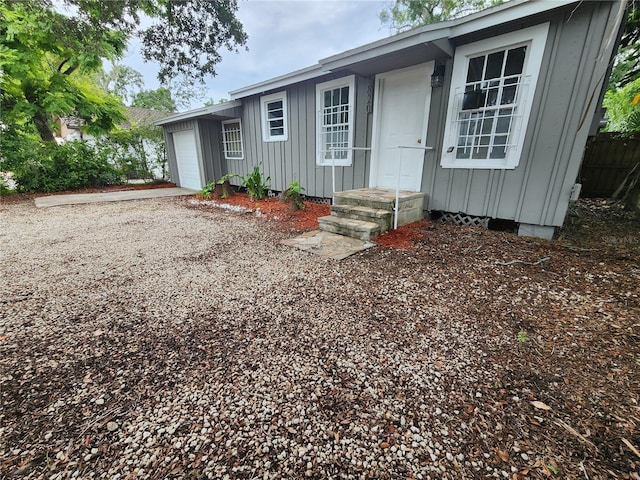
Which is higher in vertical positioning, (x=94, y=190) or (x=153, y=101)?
(x=153, y=101)

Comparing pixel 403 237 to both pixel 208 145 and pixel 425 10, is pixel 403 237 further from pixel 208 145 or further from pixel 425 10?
pixel 425 10

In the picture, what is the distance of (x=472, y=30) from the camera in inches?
138

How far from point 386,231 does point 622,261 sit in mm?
2562

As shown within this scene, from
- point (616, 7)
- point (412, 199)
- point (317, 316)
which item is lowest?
point (317, 316)

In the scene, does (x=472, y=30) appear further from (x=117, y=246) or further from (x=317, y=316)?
(x=117, y=246)

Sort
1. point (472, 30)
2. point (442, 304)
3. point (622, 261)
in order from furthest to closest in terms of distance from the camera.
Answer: point (472, 30) → point (622, 261) → point (442, 304)

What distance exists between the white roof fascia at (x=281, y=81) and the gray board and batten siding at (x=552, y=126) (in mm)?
2586

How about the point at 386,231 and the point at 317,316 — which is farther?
the point at 386,231

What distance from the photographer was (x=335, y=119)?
569 cm

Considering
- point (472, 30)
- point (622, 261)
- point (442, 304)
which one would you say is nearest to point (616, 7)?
point (472, 30)

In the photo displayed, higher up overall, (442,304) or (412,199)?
(412,199)

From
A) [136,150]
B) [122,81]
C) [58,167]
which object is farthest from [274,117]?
[122,81]

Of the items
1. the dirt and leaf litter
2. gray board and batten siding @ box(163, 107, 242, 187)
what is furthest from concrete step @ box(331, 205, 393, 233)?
gray board and batten siding @ box(163, 107, 242, 187)

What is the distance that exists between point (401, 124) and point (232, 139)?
587 centimetres
